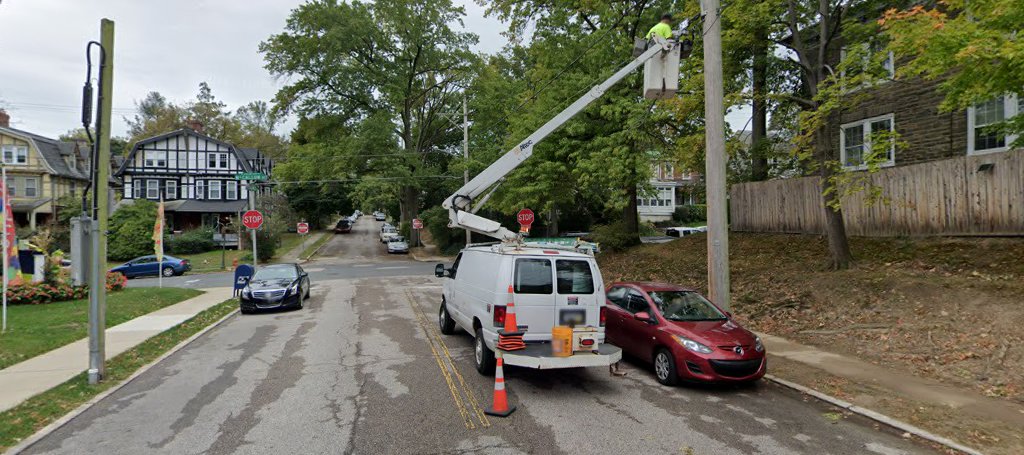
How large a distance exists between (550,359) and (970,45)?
7.16 meters

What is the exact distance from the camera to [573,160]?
63.1 feet

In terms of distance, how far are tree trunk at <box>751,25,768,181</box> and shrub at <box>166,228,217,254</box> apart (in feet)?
134

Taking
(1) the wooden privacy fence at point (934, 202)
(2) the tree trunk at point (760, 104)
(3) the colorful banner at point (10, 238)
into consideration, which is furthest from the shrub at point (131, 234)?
(1) the wooden privacy fence at point (934, 202)

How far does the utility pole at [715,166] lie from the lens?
364 inches

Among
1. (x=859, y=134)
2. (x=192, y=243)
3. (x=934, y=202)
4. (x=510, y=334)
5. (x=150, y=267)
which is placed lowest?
(x=150, y=267)

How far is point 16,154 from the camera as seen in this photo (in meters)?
41.1

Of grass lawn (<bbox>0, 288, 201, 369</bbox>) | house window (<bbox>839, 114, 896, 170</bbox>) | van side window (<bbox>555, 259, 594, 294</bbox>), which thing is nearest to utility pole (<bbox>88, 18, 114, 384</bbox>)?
grass lawn (<bbox>0, 288, 201, 369</bbox>)

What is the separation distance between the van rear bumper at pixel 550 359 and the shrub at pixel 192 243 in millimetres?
42286

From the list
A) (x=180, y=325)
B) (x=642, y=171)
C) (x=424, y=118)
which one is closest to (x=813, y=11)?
(x=642, y=171)

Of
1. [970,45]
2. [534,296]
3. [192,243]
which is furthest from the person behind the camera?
[192,243]

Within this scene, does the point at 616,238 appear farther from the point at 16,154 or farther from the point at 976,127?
the point at 16,154

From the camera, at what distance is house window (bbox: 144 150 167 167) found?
163ft

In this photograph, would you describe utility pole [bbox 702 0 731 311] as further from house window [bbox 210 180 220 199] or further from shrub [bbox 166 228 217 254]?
house window [bbox 210 180 220 199]

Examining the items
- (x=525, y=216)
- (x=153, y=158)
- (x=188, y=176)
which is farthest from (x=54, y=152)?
(x=525, y=216)
